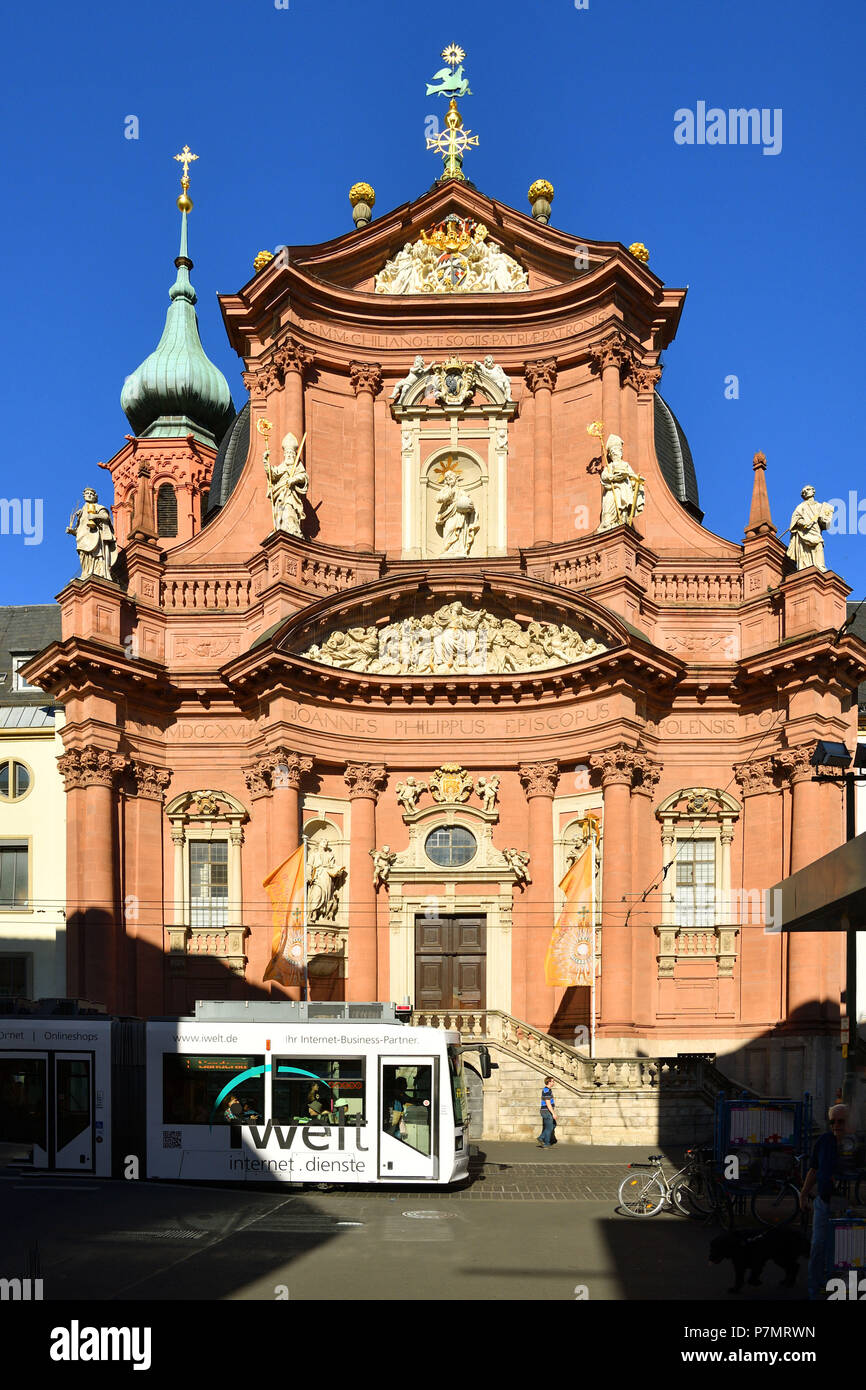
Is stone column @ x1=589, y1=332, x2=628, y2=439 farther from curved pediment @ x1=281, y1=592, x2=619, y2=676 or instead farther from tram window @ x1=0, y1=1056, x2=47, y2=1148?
tram window @ x1=0, y1=1056, x2=47, y2=1148

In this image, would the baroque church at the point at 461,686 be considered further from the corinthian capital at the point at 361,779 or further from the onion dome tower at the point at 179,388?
the onion dome tower at the point at 179,388

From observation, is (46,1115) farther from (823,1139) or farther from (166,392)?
(166,392)

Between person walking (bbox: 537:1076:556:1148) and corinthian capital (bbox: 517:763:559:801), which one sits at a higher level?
corinthian capital (bbox: 517:763:559:801)

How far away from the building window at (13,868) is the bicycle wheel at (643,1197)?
75.3ft

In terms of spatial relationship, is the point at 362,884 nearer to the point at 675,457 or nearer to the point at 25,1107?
the point at 25,1107

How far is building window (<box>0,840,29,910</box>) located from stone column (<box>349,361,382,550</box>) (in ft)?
40.1

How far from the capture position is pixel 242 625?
39000mm

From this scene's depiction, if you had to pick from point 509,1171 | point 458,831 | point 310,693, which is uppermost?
point 310,693

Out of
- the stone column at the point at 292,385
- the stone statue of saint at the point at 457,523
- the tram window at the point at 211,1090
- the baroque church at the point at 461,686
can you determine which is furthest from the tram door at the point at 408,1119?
the stone column at the point at 292,385

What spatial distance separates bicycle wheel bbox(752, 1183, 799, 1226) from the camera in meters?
20.6

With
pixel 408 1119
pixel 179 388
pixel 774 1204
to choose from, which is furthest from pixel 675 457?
pixel 179 388

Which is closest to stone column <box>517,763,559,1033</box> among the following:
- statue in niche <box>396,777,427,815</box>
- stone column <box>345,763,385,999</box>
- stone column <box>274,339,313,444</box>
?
statue in niche <box>396,777,427,815</box>
